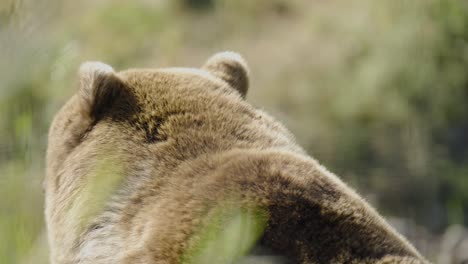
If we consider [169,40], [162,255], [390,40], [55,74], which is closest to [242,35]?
[169,40]

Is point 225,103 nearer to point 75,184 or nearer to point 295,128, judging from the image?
point 75,184

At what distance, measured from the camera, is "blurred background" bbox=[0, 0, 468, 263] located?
31.4ft

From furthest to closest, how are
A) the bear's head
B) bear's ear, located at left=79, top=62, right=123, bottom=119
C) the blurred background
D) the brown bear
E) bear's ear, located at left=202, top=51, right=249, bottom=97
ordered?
the blurred background, bear's ear, located at left=202, top=51, right=249, bottom=97, bear's ear, located at left=79, top=62, right=123, bottom=119, the bear's head, the brown bear

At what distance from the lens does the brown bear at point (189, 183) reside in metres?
2.74

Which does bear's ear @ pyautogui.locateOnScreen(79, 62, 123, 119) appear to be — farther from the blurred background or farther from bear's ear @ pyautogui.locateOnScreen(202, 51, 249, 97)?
the blurred background

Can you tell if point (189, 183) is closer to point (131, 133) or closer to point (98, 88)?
point (131, 133)

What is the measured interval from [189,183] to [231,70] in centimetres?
91

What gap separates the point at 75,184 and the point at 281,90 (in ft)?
29.8

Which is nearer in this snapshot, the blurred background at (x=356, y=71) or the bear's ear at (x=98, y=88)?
the bear's ear at (x=98, y=88)

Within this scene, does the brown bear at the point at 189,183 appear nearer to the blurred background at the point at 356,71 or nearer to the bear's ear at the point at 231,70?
the bear's ear at the point at 231,70

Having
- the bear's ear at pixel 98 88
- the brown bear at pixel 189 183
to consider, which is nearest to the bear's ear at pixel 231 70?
the brown bear at pixel 189 183

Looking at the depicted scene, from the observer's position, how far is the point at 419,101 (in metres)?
11.1

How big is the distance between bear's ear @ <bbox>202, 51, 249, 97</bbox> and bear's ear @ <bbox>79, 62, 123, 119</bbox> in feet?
1.57

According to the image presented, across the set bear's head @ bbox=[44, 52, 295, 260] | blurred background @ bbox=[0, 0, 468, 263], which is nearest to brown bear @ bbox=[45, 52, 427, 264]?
bear's head @ bbox=[44, 52, 295, 260]
